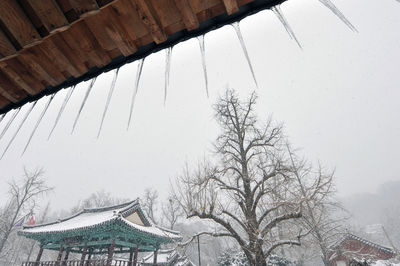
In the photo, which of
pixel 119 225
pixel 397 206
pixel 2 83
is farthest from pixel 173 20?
pixel 397 206

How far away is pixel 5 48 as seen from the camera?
1512 millimetres

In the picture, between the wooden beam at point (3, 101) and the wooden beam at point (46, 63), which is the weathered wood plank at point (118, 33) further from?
the wooden beam at point (3, 101)

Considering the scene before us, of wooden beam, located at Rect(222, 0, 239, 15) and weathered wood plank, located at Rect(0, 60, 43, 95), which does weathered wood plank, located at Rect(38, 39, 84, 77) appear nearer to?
weathered wood plank, located at Rect(0, 60, 43, 95)

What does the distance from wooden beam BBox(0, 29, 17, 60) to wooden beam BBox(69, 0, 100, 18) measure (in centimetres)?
61

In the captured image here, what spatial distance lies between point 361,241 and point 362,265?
20551 millimetres

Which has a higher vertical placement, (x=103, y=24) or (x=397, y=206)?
(x=397, y=206)

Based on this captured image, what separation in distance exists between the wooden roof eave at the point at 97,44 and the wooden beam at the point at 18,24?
34 millimetres

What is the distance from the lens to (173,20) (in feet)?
4.77

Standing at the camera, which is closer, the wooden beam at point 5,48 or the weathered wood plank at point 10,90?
the wooden beam at point 5,48

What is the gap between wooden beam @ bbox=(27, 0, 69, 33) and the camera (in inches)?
51.4

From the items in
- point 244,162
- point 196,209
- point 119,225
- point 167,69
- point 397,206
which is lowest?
point 167,69

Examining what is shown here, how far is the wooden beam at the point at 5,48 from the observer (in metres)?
1.45

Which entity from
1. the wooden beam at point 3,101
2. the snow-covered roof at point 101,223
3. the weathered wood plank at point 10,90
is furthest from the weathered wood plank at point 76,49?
the snow-covered roof at point 101,223

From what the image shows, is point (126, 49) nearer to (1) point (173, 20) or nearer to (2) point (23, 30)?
(1) point (173, 20)
